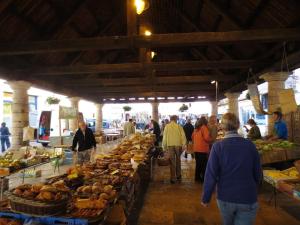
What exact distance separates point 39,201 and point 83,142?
4384mm

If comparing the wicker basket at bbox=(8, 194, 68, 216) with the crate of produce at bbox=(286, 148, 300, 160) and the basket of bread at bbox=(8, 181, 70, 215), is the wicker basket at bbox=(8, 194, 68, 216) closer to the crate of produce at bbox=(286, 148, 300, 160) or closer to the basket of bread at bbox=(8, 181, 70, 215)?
the basket of bread at bbox=(8, 181, 70, 215)

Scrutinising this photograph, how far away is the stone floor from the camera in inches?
181

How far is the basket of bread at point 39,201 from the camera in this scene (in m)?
2.56

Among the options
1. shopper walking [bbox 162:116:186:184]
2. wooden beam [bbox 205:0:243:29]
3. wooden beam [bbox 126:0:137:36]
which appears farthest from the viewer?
wooden beam [bbox 205:0:243:29]

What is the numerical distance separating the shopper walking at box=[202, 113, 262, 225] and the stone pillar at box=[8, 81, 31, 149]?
316 inches

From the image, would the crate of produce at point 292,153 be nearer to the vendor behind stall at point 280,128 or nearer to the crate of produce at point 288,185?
the vendor behind stall at point 280,128

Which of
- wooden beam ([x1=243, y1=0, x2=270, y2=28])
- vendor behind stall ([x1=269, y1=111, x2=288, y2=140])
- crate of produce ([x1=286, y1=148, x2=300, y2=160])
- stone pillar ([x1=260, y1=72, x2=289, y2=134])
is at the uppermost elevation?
wooden beam ([x1=243, y1=0, x2=270, y2=28])

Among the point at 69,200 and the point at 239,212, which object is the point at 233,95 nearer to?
the point at 239,212

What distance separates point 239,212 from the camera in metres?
2.69

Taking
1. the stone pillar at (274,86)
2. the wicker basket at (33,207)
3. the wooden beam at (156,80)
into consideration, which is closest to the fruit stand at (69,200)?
the wicker basket at (33,207)

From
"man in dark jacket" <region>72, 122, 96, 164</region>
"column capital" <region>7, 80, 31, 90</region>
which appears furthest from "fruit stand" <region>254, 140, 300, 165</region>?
"column capital" <region>7, 80, 31, 90</region>

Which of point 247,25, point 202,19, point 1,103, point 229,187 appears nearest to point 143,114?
point 1,103

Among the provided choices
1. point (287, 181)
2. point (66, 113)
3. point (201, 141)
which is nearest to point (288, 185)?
point (287, 181)

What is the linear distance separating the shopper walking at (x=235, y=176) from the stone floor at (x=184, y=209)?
1.96m
